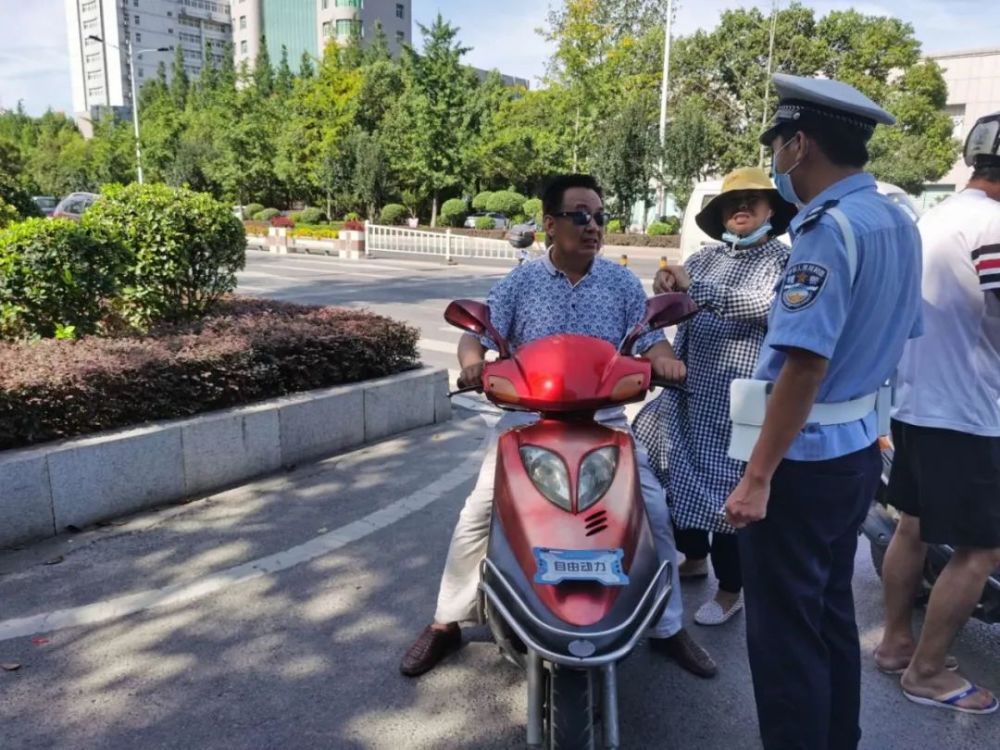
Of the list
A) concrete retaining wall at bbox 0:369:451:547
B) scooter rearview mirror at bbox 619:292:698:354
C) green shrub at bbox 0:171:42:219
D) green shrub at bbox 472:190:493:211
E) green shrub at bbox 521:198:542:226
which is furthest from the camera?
green shrub at bbox 472:190:493:211

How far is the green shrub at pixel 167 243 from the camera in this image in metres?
5.76

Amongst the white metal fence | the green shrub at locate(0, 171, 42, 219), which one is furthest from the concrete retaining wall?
the white metal fence

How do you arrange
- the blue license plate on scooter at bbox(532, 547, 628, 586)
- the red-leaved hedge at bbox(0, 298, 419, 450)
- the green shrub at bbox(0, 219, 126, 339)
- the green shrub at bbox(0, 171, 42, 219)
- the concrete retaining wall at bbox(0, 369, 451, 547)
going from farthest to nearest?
the green shrub at bbox(0, 171, 42, 219) < the green shrub at bbox(0, 219, 126, 339) < the red-leaved hedge at bbox(0, 298, 419, 450) < the concrete retaining wall at bbox(0, 369, 451, 547) < the blue license plate on scooter at bbox(532, 547, 628, 586)

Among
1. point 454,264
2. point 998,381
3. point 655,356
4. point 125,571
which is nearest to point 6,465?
point 125,571

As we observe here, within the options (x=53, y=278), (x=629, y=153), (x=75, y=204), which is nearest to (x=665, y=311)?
(x=53, y=278)

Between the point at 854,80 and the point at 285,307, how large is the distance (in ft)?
107

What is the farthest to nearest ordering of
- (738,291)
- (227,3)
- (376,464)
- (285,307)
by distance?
(227,3)
(285,307)
(376,464)
(738,291)

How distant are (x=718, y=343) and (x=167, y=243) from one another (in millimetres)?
4365

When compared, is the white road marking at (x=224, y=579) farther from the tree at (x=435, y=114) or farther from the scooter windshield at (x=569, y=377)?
the tree at (x=435, y=114)

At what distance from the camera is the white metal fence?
25.0 meters

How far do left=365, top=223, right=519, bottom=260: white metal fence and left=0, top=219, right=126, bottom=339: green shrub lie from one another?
18877mm

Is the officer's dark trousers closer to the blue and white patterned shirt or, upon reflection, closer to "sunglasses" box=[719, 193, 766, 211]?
the blue and white patterned shirt

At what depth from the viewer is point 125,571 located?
3.51 meters

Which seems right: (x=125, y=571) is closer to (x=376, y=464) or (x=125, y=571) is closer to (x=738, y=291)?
(x=376, y=464)
